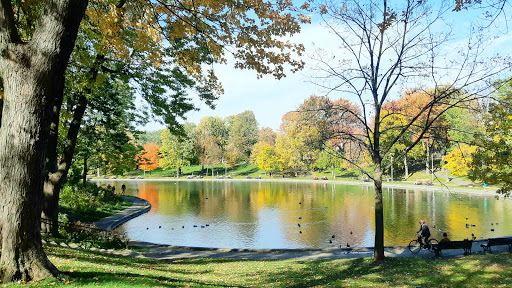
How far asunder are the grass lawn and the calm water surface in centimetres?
659

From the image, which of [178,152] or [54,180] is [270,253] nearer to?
[54,180]

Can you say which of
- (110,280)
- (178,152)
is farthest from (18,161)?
(178,152)

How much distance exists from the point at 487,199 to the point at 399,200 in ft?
30.3

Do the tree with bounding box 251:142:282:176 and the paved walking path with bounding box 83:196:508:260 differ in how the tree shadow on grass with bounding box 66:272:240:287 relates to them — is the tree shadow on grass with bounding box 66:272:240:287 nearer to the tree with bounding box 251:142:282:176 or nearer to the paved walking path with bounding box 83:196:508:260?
the paved walking path with bounding box 83:196:508:260

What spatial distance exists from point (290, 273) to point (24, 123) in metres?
7.87

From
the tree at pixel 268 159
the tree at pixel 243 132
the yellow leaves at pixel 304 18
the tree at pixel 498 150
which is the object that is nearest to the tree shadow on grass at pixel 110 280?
the yellow leaves at pixel 304 18

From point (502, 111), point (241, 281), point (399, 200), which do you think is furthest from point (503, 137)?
point (399, 200)

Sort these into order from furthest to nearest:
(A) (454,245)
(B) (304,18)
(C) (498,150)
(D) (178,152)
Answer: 1. (D) (178,152)
2. (A) (454,245)
3. (C) (498,150)
4. (B) (304,18)

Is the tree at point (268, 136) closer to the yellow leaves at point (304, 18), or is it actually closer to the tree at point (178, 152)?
the tree at point (178, 152)

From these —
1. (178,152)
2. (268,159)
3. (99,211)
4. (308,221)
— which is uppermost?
(178,152)

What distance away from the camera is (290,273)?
10062 mm

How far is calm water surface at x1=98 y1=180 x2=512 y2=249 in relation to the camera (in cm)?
1970

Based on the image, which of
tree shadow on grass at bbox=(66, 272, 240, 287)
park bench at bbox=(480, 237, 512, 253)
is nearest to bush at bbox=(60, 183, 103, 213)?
tree shadow on grass at bbox=(66, 272, 240, 287)

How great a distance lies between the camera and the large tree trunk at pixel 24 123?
5.13 m
